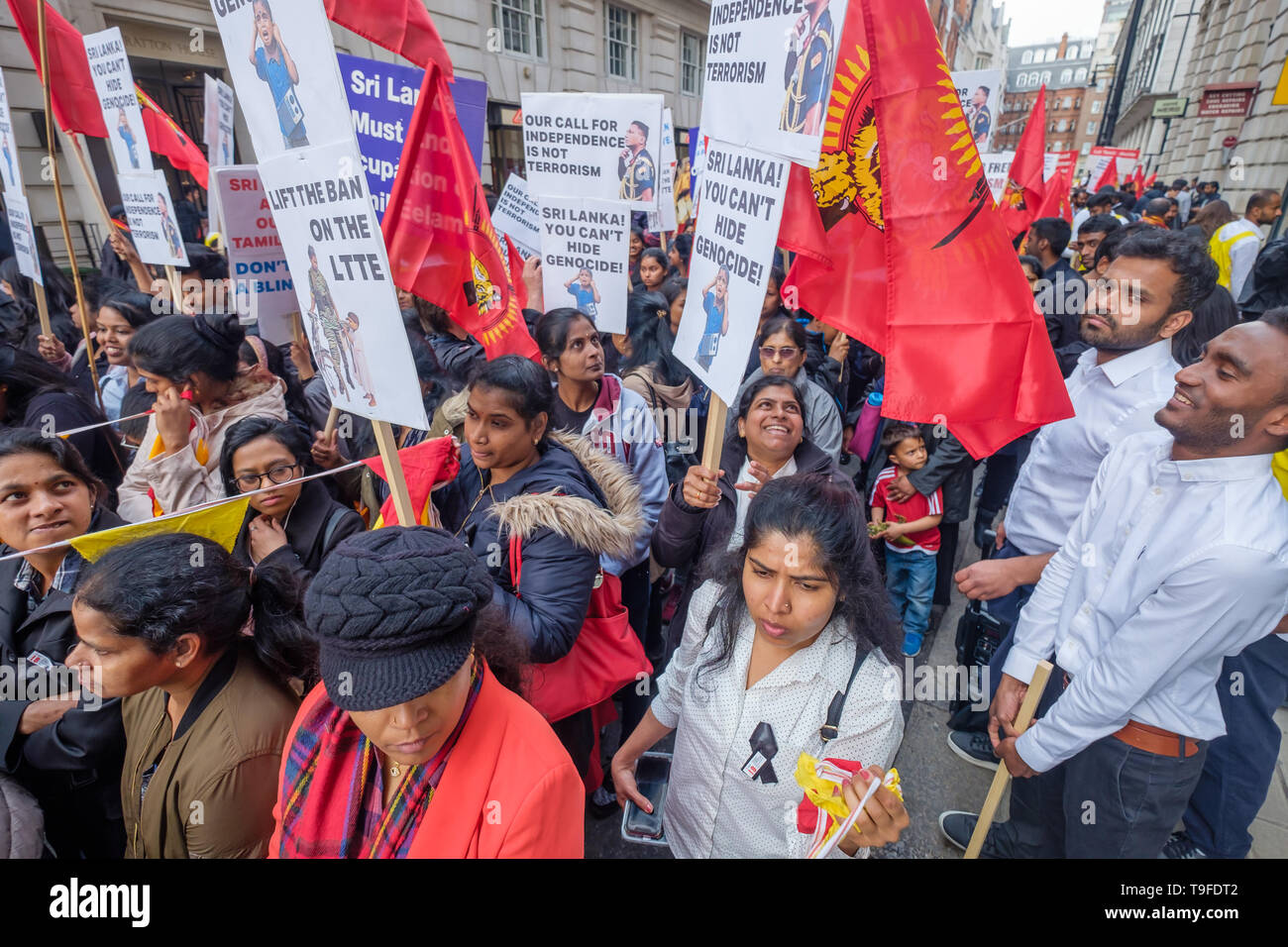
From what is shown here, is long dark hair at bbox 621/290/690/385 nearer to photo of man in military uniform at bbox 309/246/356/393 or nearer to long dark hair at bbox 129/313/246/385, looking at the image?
long dark hair at bbox 129/313/246/385

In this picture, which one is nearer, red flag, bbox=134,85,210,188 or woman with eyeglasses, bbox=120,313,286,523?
woman with eyeglasses, bbox=120,313,286,523

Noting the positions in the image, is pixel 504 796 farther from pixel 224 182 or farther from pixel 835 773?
pixel 224 182

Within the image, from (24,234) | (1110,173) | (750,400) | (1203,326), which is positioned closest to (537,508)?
(750,400)

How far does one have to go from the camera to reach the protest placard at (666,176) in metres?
4.65

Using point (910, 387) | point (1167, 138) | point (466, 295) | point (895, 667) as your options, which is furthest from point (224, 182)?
point (1167, 138)

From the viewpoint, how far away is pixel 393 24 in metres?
3.00

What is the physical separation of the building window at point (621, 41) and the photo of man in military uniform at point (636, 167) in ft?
53.5

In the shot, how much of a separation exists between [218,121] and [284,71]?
4414 millimetres

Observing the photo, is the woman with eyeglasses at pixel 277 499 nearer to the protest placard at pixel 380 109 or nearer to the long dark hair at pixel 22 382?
the protest placard at pixel 380 109

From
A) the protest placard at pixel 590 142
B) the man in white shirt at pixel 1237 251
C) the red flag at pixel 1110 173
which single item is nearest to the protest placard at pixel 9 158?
the protest placard at pixel 590 142

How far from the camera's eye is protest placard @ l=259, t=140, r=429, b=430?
71.4 inches

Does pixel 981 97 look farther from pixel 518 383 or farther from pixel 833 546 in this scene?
pixel 833 546

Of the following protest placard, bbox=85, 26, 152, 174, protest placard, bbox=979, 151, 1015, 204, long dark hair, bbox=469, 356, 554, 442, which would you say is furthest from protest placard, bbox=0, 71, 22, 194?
protest placard, bbox=979, 151, 1015, 204

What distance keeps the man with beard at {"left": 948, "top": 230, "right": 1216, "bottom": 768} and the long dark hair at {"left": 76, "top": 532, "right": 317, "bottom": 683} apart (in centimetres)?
222
